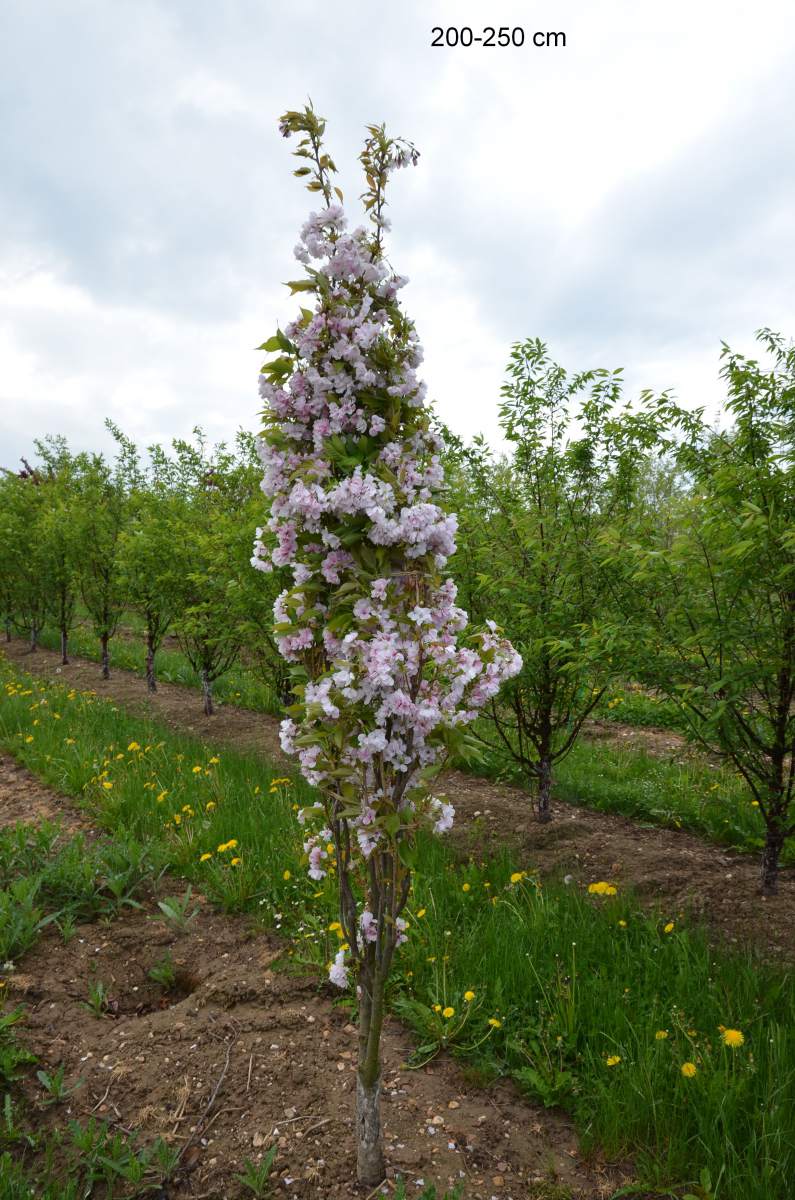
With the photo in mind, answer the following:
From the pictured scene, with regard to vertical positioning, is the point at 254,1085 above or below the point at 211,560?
below

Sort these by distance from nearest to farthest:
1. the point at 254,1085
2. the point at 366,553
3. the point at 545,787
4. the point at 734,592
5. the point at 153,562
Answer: the point at 366,553, the point at 254,1085, the point at 734,592, the point at 545,787, the point at 153,562

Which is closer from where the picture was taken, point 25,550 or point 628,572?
point 628,572

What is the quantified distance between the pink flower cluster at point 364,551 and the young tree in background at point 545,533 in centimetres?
218

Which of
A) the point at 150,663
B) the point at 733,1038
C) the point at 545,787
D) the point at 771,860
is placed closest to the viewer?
the point at 733,1038

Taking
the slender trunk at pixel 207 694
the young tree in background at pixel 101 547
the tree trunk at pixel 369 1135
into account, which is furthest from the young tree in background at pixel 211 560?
the tree trunk at pixel 369 1135

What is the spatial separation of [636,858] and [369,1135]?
109 inches

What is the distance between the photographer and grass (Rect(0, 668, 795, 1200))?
7.32 feet

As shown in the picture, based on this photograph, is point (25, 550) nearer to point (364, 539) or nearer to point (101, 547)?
point (101, 547)

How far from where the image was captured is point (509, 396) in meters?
4.68

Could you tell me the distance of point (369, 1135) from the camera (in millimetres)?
2189

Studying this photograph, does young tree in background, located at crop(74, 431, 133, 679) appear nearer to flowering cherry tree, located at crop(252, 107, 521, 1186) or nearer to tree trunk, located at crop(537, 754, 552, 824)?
tree trunk, located at crop(537, 754, 552, 824)

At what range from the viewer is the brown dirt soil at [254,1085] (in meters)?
2.25

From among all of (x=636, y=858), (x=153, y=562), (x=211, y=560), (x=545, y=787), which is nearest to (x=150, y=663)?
(x=153, y=562)

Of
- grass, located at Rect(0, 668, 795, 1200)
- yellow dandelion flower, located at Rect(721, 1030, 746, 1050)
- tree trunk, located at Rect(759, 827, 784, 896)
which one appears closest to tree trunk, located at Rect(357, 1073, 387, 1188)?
grass, located at Rect(0, 668, 795, 1200)
